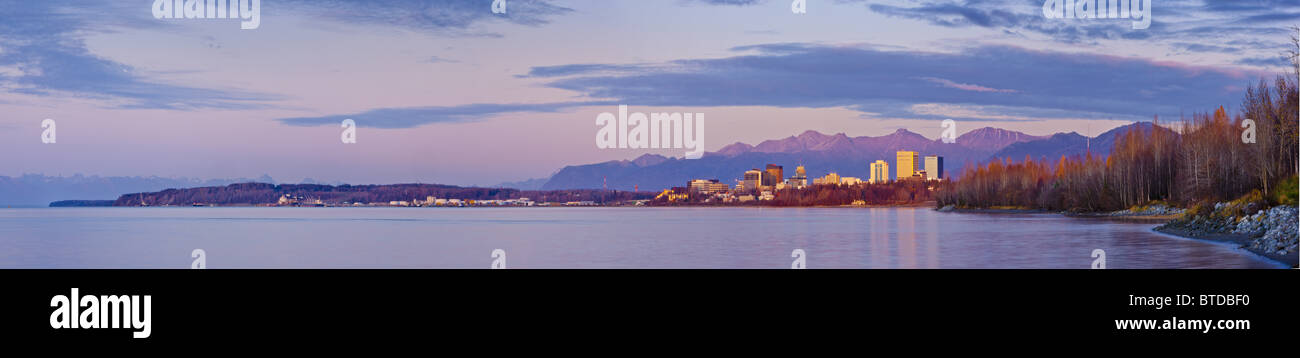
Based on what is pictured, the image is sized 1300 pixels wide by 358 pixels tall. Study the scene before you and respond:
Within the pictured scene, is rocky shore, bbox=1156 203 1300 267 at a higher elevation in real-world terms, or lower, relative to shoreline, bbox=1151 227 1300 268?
higher

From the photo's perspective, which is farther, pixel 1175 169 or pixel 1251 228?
pixel 1175 169

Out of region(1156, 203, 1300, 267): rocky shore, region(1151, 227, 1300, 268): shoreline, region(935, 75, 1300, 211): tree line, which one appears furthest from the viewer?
region(935, 75, 1300, 211): tree line

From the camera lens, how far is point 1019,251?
Result: 35125 mm

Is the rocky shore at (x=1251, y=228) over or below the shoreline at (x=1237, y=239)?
over

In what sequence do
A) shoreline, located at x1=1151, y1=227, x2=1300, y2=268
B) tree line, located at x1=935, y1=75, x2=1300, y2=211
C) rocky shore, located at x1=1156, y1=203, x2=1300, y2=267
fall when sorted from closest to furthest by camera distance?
shoreline, located at x1=1151, y1=227, x2=1300, y2=268 → rocky shore, located at x1=1156, y1=203, x2=1300, y2=267 → tree line, located at x1=935, y1=75, x2=1300, y2=211

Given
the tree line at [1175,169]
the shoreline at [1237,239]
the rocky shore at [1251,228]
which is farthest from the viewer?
the tree line at [1175,169]

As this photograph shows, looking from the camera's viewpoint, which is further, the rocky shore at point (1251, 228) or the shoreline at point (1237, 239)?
the rocky shore at point (1251, 228)

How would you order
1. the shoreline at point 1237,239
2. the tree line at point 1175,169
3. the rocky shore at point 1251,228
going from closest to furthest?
the shoreline at point 1237,239, the rocky shore at point 1251,228, the tree line at point 1175,169

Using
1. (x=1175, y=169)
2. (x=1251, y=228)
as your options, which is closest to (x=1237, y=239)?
(x=1251, y=228)

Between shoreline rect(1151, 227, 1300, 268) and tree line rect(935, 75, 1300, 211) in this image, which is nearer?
shoreline rect(1151, 227, 1300, 268)

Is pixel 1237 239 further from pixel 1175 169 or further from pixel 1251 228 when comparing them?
pixel 1175 169
